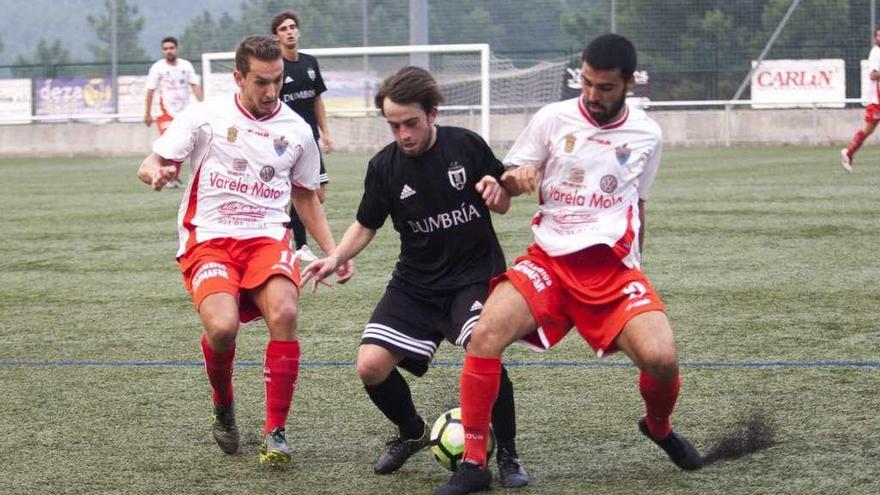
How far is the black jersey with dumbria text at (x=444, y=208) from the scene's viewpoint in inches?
196

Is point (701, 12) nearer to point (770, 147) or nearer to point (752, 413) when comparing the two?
point (770, 147)

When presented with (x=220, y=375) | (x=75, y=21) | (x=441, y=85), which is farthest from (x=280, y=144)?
(x=75, y=21)

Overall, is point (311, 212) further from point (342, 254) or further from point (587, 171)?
point (587, 171)

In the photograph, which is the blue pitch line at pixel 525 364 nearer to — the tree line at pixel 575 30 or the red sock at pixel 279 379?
the red sock at pixel 279 379

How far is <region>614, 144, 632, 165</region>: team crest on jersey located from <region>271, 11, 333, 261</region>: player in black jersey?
19.3ft

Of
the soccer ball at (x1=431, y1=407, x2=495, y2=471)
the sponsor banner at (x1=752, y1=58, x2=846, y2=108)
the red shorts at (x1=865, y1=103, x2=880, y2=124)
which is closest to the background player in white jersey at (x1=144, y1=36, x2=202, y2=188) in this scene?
the red shorts at (x1=865, y1=103, x2=880, y2=124)

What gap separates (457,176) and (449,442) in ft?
3.13

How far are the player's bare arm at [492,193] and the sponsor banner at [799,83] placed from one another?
23150 millimetres

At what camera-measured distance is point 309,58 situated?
11.1m

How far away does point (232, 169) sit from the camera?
17.7 feet

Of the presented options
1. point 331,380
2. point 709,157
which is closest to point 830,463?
point 331,380

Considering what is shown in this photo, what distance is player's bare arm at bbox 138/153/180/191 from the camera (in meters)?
5.09

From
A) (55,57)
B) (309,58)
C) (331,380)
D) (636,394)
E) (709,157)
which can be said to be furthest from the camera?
(55,57)

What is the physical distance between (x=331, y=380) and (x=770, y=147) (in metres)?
21.0
